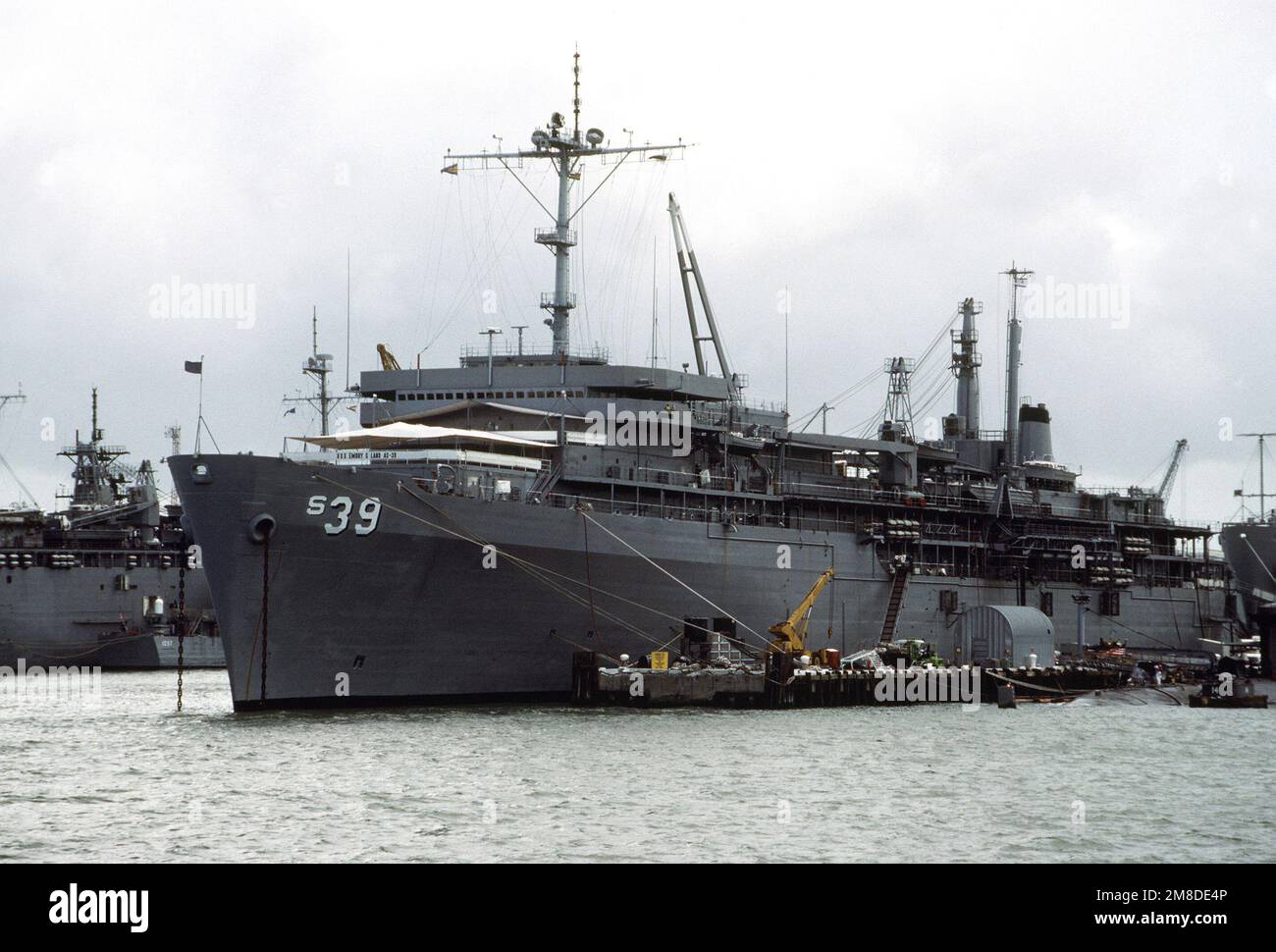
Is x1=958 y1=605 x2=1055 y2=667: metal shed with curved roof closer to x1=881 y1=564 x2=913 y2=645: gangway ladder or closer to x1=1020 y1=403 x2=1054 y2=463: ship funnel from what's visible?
x1=881 y1=564 x2=913 y2=645: gangway ladder

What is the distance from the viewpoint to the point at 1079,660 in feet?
219

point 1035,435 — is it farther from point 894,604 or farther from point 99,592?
point 99,592

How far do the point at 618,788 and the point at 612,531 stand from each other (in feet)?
58.1

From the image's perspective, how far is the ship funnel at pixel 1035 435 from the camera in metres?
75.0

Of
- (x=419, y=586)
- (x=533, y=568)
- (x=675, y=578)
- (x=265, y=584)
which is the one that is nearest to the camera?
(x=265, y=584)

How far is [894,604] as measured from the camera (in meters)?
61.4

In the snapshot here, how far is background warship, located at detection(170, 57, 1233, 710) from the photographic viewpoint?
4134cm

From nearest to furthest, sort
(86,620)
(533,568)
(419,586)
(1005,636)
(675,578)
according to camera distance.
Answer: (419,586) < (533,568) < (675,578) < (1005,636) < (86,620)

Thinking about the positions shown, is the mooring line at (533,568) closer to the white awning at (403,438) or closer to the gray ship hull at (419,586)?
the gray ship hull at (419,586)

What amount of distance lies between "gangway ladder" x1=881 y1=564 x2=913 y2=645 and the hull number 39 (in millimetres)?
25548

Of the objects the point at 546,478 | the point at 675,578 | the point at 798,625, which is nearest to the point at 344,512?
the point at 546,478

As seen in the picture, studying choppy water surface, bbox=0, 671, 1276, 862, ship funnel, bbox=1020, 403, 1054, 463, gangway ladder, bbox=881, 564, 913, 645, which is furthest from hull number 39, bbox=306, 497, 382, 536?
ship funnel, bbox=1020, 403, 1054, 463

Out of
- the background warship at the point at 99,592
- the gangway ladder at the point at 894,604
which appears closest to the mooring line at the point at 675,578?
the gangway ladder at the point at 894,604

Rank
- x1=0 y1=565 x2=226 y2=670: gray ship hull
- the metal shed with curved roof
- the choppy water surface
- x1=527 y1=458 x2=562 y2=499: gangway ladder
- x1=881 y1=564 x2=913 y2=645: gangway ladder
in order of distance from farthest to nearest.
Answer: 1. x1=0 y1=565 x2=226 y2=670: gray ship hull
2. the metal shed with curved roof
3. x1=881 y1=564 x2=913 y2=645: gangway ladder
4. x1=527 y1=458 x2=562 y2=499: gangway ladder
5. the choppy water surface
